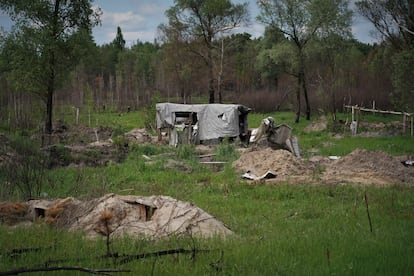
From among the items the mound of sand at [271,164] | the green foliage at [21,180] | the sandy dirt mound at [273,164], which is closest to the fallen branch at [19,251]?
the green foliage at [21,180]

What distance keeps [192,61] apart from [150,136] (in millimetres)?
17949

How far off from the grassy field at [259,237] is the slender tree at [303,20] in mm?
26310

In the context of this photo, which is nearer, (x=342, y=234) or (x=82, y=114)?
(x=342, y=234)

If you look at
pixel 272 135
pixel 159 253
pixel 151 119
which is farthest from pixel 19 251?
pixel 151 119

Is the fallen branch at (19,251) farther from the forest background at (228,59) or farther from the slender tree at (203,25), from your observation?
the slender tree at (203,25)

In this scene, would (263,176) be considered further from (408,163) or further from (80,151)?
(80,151)

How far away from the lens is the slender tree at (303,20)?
37531 mm

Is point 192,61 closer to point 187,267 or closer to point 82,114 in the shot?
point 82,114

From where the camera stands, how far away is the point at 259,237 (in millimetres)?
7082

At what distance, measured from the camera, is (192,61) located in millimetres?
46156

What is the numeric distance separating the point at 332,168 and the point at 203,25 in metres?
31.8

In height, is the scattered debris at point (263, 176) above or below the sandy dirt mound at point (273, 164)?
below

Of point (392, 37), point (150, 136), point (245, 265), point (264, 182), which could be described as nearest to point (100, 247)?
point (245, 265)

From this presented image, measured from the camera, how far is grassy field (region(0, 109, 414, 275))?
5.21m
